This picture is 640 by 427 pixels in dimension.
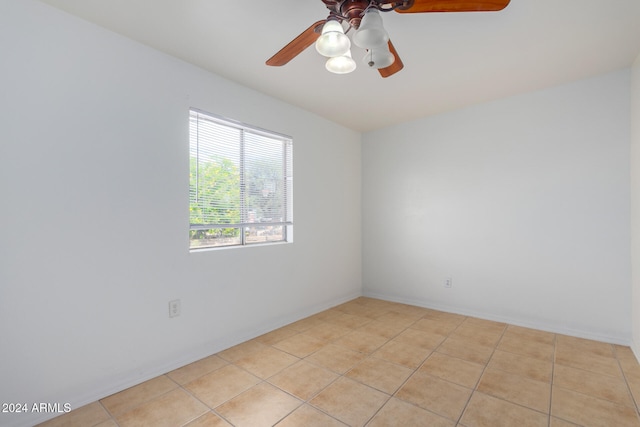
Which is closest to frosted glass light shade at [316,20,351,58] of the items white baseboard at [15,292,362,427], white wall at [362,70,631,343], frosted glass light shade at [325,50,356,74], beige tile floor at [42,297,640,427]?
frosted glass light shade at [325,50,356,74]

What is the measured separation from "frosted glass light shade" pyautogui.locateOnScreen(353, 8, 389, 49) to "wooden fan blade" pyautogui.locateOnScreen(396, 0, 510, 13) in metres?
0.15

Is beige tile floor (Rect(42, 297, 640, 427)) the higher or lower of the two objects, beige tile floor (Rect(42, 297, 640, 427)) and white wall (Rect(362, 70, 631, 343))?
the lower

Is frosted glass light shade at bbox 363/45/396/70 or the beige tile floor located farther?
the beige tile floor

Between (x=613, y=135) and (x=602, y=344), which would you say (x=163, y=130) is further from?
(x=602, y=344)

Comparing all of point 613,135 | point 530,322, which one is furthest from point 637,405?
point 613,135

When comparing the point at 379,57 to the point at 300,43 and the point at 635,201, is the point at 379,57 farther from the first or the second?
the point at 635,201

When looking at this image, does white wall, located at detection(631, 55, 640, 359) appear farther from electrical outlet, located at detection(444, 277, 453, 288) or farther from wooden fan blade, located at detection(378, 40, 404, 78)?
wooden fan blade, located at detection(378, 40, 404, 78)

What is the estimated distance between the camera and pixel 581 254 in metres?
2.76

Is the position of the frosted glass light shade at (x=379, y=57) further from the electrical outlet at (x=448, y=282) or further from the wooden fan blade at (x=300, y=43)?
A: the electrical outlet at (x=448, y=282)

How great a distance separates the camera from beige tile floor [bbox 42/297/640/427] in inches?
67.1

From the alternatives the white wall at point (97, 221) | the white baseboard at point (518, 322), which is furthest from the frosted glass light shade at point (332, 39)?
the white baseboard at point (518, 322)

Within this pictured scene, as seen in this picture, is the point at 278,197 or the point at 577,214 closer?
the point at 577,214

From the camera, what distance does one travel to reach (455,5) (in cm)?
131

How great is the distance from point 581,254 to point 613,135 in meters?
1.08
